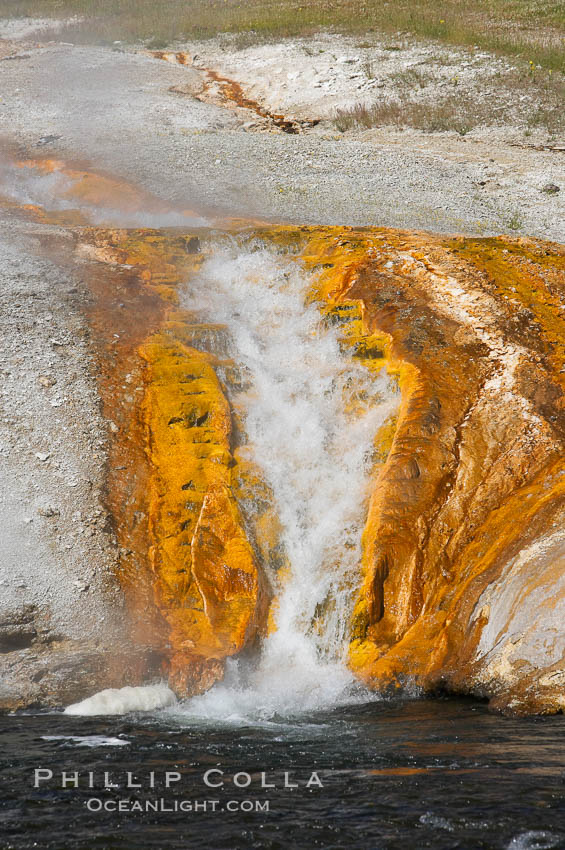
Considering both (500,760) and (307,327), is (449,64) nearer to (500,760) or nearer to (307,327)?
(307,327)

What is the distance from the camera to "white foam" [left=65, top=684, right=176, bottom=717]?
720 centimetres

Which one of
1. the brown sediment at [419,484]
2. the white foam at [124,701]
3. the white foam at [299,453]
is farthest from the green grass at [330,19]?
the white foam at [124,701]

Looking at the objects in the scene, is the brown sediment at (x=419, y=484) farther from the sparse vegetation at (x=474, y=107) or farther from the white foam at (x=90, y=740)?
the sparse vegetation at (x=474, y=107)

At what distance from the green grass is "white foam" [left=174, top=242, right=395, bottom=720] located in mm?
16279

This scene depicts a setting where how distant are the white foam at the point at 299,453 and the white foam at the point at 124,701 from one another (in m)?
0.28

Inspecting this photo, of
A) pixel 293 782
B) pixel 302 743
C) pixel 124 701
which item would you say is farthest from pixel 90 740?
pixel 293 782

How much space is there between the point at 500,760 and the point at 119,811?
9.02 ft

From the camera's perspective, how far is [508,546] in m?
7.82

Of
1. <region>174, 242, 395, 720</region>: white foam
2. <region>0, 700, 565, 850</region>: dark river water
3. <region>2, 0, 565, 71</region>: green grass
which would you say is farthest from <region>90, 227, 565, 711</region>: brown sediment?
<region>2, 0, 565, 71</region>: green grass

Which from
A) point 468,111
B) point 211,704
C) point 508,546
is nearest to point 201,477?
point 211,704

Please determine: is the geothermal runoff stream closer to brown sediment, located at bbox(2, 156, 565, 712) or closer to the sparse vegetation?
brown sediment, located at bbox(2, 156, 565, 712)

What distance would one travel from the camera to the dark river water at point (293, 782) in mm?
4555

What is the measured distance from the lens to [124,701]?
7.31 metres

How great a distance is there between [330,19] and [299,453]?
24984mm
